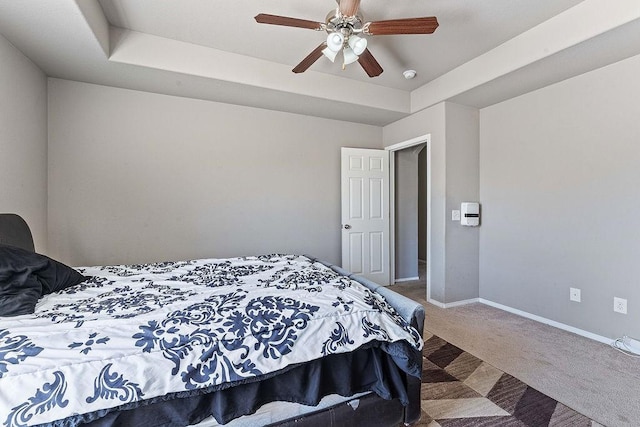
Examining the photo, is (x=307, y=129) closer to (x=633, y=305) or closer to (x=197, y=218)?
(x=197, y=218)

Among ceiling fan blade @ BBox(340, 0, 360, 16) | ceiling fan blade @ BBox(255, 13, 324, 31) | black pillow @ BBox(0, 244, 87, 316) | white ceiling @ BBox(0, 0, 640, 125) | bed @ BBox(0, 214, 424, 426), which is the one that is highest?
white ceiling @ BBox(0, 0, 640, 125)

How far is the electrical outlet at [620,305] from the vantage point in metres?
2.53

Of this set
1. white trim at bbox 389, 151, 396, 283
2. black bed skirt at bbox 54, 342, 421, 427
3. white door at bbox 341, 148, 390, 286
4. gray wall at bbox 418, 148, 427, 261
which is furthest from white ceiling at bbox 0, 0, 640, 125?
gray wall at bbox 418, 148, 427, 261

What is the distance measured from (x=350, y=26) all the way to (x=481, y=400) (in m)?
2.58

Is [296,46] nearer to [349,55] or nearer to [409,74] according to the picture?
[349,55]

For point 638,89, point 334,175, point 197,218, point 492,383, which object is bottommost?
point 492,383

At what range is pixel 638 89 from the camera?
7.98 ft

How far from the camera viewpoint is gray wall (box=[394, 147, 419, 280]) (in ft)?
15.4

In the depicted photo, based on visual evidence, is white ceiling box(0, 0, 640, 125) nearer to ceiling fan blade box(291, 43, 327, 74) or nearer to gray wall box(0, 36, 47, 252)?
gray wall box(0, 36, 47, 252)

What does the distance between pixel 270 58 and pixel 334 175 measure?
1.71 metres

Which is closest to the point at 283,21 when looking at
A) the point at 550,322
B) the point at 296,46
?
the point at 296,46

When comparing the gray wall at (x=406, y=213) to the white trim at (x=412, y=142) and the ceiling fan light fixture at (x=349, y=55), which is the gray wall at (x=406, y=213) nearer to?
the white trim at (x=412, y=142)

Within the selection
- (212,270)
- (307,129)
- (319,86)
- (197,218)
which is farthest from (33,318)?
(307,129)

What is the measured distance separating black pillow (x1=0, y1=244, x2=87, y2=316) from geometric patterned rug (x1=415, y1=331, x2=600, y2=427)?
6.91 ft
